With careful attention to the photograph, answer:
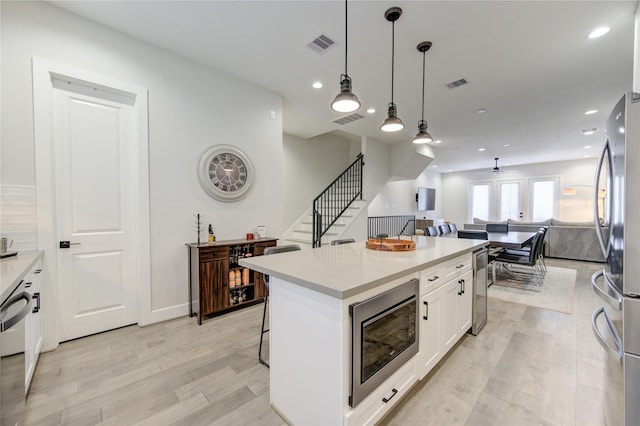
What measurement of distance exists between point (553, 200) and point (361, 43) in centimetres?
1058

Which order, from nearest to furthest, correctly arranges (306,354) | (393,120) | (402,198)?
1. (306,354)
2. (393,120)
3. (402,198)

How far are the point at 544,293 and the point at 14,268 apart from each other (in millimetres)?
6089

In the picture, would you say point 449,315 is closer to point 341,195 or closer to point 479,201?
point 341,195

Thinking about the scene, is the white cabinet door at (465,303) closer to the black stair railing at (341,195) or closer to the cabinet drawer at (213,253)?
the cabinet drawer at (213,253)

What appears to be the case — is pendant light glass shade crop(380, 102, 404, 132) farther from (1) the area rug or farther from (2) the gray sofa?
(2) the gray sofa

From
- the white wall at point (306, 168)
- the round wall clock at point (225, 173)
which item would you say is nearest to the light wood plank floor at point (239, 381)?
the round wall clock at point (225, 173)

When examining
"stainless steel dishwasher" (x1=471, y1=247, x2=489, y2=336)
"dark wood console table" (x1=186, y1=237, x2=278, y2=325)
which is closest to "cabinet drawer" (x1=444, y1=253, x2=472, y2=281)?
"stainless steel dishwasher" (x1=471, y1=247, x2=489, y2=336)

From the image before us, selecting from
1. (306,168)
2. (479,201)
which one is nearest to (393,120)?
(306,168)

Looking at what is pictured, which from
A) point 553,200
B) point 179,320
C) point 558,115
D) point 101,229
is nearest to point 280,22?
point 101,229

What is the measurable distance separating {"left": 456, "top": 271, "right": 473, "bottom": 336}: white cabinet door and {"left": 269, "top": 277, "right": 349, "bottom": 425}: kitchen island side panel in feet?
5.15

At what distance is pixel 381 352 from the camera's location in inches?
59.9

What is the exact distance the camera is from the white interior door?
8.21 ft

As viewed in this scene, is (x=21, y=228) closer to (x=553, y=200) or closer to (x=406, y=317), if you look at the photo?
(x=406, y=317)

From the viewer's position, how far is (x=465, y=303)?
2527mm
